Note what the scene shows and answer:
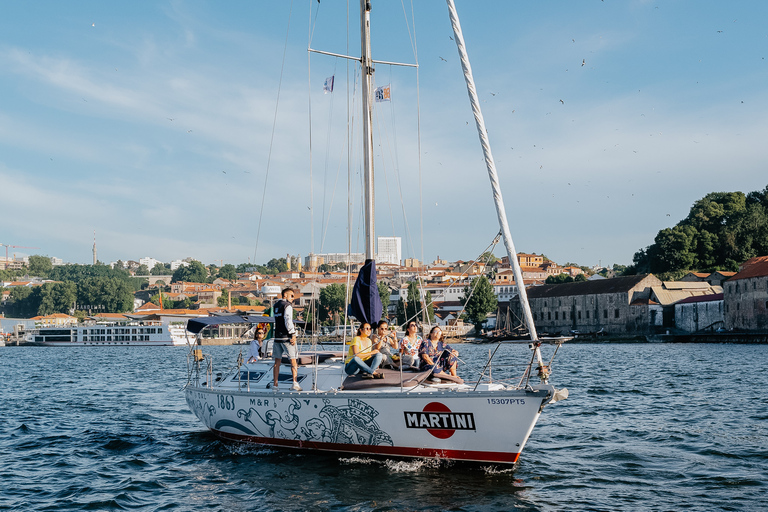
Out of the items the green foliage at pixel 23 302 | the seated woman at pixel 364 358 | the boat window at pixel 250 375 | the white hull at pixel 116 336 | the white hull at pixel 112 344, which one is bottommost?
the white hull at pixel 112 344

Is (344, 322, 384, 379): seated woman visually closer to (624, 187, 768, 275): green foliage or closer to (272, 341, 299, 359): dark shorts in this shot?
(272, 341, 299, 359): dark shorts

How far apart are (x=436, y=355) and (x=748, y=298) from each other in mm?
70287

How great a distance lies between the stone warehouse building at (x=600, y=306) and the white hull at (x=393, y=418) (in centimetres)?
7817

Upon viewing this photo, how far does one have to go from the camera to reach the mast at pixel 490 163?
942 centimetres

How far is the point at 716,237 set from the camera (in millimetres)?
95562

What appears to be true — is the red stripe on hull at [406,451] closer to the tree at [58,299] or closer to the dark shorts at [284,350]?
the dark shorts at [284,350]

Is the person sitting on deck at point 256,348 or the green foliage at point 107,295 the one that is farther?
the green foliage at point 107,295

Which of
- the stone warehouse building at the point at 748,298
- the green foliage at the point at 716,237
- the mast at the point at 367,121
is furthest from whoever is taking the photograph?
the green foliage at the point at 716,237

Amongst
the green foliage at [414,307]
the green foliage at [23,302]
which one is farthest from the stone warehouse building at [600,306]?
the green foliage at [23,302]

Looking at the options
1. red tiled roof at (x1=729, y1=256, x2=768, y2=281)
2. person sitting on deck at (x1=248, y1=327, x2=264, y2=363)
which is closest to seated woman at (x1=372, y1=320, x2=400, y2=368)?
person sitting on deck at (x1=248, y1=327, x2=264, y2=363)

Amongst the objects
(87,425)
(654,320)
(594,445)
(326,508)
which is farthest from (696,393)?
(654,320)

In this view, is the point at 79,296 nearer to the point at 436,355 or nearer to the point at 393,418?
the point at 436,355

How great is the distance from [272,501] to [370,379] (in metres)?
2.51

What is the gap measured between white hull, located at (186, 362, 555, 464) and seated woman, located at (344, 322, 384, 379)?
0.40 m
